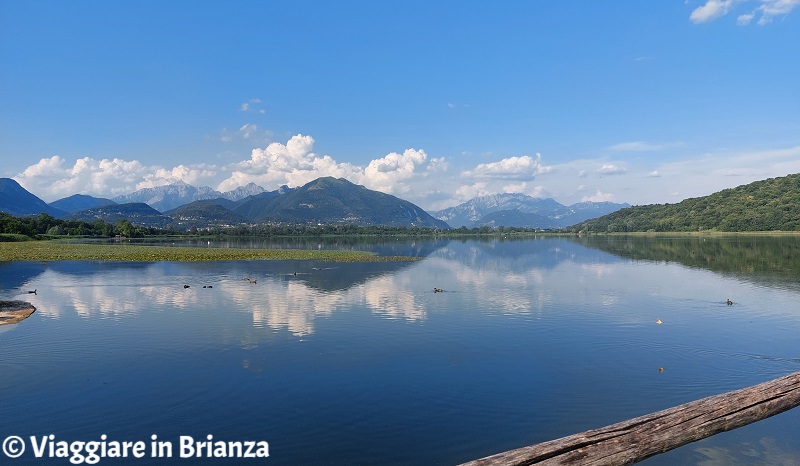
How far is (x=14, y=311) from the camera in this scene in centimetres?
4250

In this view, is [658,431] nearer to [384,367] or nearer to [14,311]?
[384,367]

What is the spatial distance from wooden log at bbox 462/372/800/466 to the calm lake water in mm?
10302

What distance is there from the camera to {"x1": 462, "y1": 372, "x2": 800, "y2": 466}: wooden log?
5.98 meters

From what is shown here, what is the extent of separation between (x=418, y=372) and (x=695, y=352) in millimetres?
18329

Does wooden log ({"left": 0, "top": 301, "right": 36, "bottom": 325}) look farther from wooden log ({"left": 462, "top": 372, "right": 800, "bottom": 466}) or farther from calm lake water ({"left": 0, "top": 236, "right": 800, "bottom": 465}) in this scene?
wooden log ({"left": 462, "top": 372, "right": 800, "bottom": 466})

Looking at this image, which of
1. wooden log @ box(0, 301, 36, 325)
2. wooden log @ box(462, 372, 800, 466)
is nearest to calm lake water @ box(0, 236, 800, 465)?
wooden log @ box(0, 301, 36, 325)

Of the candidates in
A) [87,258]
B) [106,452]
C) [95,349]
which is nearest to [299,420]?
[106,452]

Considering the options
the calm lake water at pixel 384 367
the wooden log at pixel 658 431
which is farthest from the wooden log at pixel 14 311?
the wooden log at pixel 658 431

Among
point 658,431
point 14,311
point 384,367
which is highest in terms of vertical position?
point 658,431

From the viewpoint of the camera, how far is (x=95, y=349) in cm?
3072

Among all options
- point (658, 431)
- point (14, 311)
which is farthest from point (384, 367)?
point (14, 311)

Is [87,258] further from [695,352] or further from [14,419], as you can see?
[695,352]

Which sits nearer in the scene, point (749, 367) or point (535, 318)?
point (749, 367)

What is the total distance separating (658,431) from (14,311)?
52.2 m
